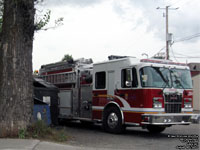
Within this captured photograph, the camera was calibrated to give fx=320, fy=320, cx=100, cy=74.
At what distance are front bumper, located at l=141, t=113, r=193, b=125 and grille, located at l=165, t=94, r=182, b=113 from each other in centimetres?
17

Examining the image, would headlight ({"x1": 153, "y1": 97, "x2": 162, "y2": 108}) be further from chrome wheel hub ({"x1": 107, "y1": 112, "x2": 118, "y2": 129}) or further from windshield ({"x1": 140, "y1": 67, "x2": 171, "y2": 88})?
chrome wheel hub ({"x1": 107, "y1": 112, "x2": 118, "y2": 129})

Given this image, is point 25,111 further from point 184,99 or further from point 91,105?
point 184,99

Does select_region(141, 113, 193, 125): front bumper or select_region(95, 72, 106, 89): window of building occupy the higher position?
select_region(95, 72, 106, 89): window of building

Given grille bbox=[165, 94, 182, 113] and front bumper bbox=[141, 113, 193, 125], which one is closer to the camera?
front bumper bbox=[141, 113, 193, 125]

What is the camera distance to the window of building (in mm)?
12688

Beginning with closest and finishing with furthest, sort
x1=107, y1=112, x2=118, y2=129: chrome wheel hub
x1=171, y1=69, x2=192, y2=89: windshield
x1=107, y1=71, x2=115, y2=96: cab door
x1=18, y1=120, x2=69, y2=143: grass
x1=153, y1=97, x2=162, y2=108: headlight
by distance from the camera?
x1=18, y1=120, x2=69, y2=143: grass → x1=153, y1=97, x2=162, y2=108: headlight → x1=171, y1=69, x2=192, y2=89: windshield → x1=107, y1=112, x2=118, y2=129: chrome wheel hub → x1=107, y1=71, x2=115, y2=96: cab door

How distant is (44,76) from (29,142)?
9.29 metres

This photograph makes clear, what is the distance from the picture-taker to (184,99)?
11.6m

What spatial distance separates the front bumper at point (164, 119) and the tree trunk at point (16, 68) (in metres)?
3.89

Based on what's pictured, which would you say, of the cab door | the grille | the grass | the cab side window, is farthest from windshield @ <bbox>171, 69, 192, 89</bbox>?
the grass

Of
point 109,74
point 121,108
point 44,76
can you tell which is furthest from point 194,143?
point 44,76

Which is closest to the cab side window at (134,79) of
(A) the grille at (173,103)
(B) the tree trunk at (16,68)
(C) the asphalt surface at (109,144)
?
(A) the grille at (173,103)

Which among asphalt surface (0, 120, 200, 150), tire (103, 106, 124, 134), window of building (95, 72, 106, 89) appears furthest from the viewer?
window of building (95, 72, 106, 89)

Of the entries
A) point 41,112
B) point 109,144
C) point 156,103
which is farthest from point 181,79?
point 41,112
